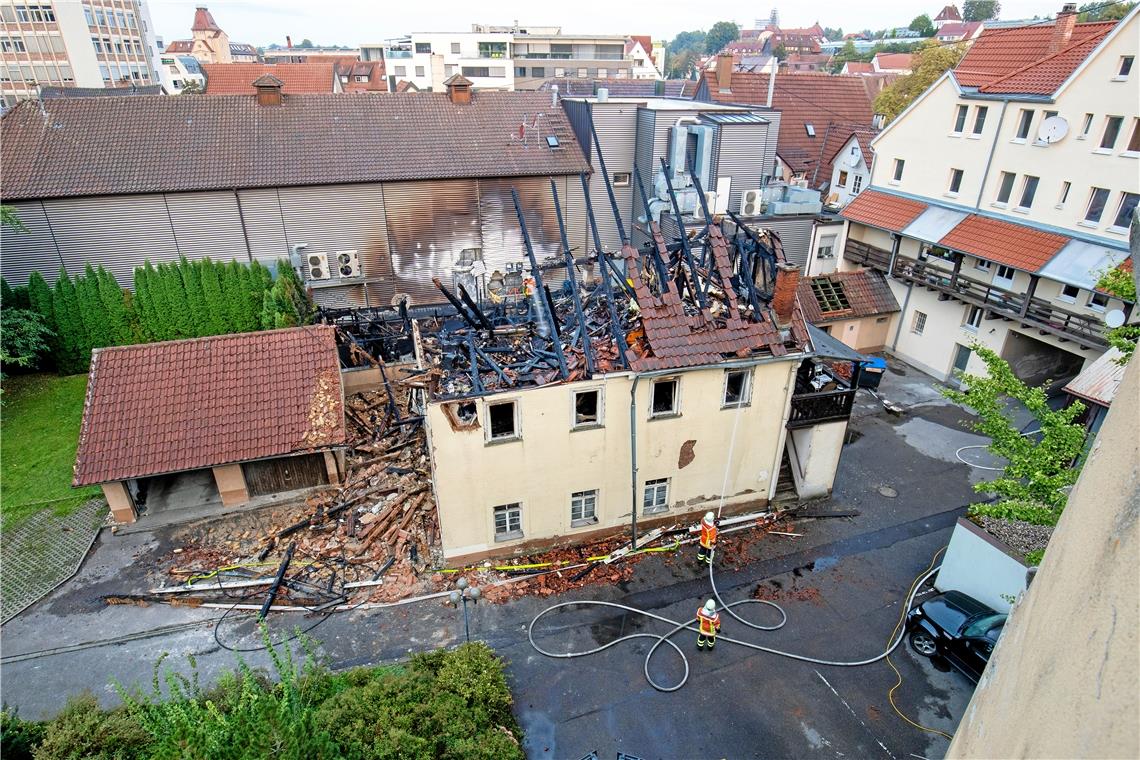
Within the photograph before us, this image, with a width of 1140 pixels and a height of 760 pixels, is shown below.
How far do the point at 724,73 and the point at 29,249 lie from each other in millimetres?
40535

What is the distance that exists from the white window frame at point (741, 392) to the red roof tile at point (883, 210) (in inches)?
617

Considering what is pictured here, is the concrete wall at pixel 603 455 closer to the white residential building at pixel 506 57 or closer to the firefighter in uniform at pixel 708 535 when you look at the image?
the firefighter in uniform at pixel 708 535

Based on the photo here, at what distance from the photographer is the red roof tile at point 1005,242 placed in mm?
22625

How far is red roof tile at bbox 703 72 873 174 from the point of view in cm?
4109

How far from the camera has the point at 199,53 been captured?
104m

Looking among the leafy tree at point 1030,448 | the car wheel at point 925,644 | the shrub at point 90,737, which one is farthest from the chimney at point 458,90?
the car wheel at point 925,644

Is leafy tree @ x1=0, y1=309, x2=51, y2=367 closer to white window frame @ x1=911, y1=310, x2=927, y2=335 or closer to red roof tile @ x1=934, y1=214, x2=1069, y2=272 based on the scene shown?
red roof tile @ x1=934, y1=214, x2=1069, y2=272

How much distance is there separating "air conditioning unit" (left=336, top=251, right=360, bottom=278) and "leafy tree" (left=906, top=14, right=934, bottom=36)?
6300 inches

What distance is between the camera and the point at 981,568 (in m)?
15.4

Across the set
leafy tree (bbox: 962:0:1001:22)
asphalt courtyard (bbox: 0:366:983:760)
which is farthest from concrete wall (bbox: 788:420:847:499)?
leafy tree (bbox: 962:0:1001:22)

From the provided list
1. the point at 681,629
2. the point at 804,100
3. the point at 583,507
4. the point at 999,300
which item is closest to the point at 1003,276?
the point at 999,300

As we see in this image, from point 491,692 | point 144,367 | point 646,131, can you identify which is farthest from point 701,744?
point 646,131

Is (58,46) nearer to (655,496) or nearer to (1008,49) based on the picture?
(655,496)

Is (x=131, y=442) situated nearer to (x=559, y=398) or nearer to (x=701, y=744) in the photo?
(x=559, y=398)
